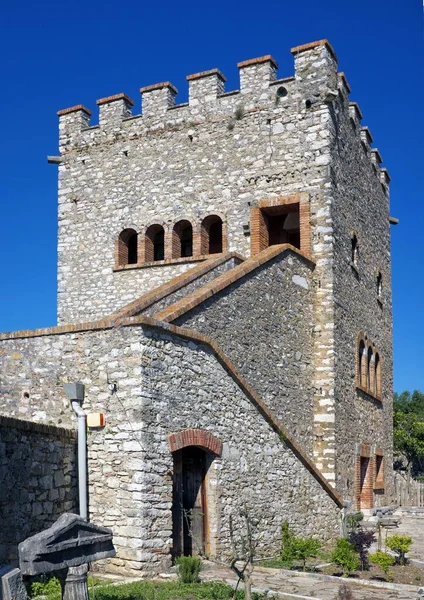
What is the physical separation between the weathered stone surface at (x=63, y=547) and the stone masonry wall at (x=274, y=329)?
514 cm

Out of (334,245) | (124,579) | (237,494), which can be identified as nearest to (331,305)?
(334,245)

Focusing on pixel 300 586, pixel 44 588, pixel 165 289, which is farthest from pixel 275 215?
pixel 44 588

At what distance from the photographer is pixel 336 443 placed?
17.0 meters

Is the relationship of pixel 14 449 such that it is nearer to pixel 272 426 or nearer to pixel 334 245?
pixel 272 426

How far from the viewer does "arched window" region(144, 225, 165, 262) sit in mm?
19391

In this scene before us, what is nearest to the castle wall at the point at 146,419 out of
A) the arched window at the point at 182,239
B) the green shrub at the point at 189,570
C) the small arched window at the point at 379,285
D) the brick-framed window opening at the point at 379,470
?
the green shrub at the point at 189,570

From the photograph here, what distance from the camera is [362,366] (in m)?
20.0

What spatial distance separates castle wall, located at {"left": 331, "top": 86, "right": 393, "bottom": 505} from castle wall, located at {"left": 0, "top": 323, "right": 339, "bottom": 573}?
4671 mm

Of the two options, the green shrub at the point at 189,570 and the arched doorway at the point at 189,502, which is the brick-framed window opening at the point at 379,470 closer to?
the arched doorway at the point at 189,502

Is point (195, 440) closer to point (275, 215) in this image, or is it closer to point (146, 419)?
point (146, 419)

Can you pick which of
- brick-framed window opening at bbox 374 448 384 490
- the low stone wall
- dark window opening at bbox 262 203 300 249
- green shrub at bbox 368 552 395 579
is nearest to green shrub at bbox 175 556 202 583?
the low stone wall

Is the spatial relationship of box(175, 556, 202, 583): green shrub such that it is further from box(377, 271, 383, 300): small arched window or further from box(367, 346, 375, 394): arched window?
box(377, 271, 383, 300): small arched window

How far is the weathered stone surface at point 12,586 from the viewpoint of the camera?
6.75 metres

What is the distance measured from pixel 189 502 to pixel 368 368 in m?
9.94
